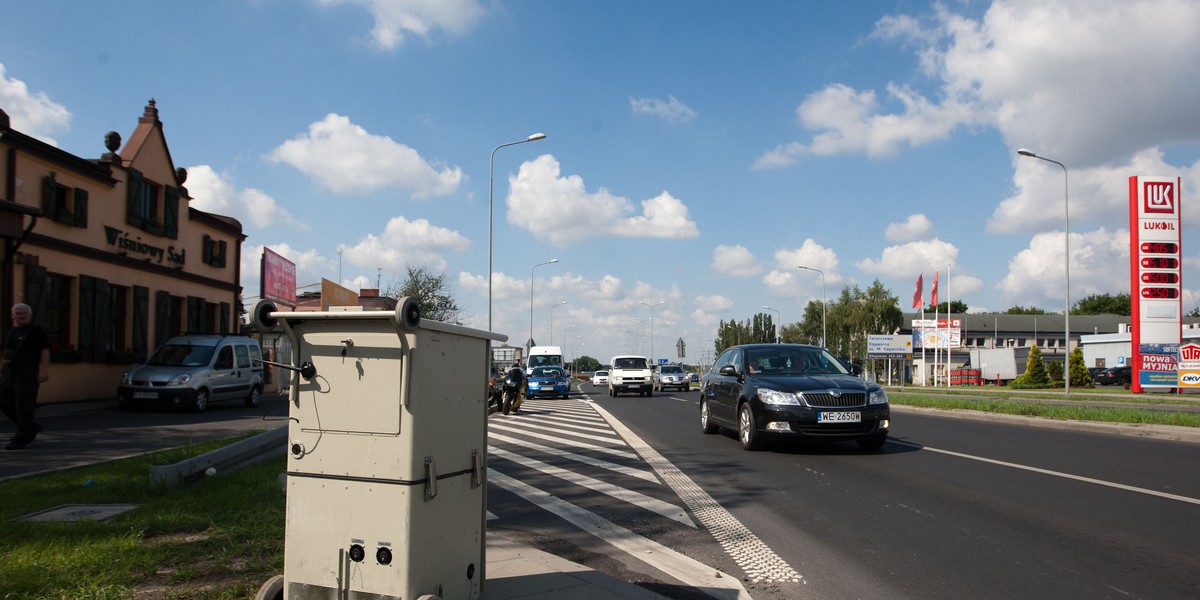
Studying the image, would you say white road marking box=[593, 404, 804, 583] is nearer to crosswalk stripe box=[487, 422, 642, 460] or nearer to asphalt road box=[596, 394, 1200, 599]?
asphalt road box=[596, 394, 1200, 599]

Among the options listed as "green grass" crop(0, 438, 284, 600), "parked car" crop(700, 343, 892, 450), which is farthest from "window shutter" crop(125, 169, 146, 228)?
"parked car" crop(700, 343, 892, 450)

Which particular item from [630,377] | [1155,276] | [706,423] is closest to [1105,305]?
[1155,276]

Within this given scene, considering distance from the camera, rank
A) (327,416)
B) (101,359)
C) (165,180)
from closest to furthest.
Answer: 1. (327,416)
2. (101,359)
3. (165,180)

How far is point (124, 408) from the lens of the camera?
61.0ft

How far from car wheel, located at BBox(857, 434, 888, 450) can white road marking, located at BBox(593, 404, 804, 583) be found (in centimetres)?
297

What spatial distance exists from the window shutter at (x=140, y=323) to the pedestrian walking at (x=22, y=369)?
15.1 meters

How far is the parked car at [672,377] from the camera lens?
47594mm

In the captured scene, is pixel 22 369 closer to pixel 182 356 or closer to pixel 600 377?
pixel 182 356

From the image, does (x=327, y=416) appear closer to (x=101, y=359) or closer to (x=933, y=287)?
(x=101, y=359)

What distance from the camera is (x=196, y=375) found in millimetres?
18438

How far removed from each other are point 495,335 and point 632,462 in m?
6.75

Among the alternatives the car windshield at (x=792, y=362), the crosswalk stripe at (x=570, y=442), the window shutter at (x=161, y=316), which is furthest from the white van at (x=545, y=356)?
the car windshield at (x=792, y=362)

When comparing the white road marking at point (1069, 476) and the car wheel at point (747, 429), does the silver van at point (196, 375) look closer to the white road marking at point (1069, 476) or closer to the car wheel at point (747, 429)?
the car wheel at point (747, 429)

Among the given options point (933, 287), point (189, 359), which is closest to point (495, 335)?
point (189, 359)
